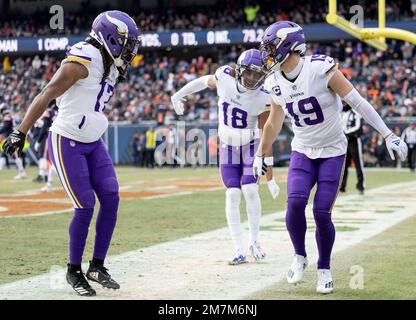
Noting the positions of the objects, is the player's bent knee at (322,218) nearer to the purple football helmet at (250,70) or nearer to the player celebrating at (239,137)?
the player celebrating at (239,137)

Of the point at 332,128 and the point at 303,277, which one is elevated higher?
the point at 332,128

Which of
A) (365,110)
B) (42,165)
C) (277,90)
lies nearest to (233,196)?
(277,90)

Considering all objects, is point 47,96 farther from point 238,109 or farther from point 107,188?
point 238,109

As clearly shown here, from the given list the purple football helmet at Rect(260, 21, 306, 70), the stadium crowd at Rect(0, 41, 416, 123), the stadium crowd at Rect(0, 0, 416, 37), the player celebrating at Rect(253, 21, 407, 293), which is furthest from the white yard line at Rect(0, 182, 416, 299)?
the stadium crowd at Rect(0, 0, 416, 37)

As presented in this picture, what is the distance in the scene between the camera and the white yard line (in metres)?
5.77

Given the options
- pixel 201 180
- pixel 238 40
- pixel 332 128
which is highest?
pixel 238 40

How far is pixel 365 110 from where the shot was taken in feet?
20.0

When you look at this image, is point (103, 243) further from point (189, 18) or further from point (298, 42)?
point (189, 18)

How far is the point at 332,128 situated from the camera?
619cm

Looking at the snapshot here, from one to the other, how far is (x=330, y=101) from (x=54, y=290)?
7.59 feet

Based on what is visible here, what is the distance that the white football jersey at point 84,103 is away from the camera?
19.2 feet

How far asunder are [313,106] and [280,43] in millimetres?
499

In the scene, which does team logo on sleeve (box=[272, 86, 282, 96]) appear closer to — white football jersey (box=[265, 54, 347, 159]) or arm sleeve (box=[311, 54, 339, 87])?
white football jersey (box=[265, 54, 347, 159])

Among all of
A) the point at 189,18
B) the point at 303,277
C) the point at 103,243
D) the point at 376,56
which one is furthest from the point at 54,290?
the point at 189,18
